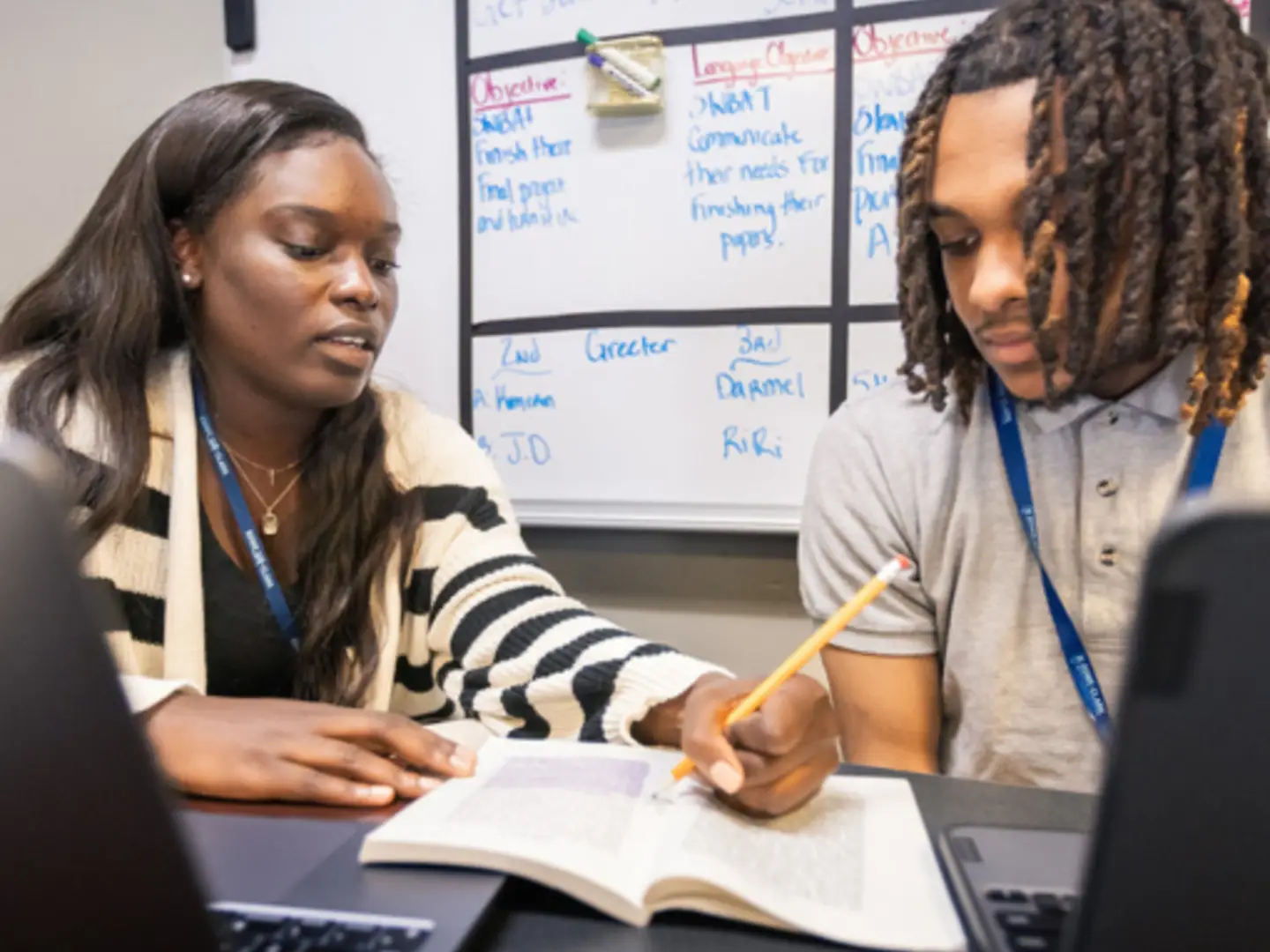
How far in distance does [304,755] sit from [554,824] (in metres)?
0.19

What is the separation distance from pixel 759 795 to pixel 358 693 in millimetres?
478

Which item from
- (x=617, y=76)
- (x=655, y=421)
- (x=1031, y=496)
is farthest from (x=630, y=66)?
(x=1031, y=496)

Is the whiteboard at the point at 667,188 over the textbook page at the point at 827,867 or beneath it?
over

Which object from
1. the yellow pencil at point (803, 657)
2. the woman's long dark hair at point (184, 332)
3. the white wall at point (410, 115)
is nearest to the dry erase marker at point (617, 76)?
the white wall at point (410, 115)

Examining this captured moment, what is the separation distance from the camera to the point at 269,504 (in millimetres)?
928

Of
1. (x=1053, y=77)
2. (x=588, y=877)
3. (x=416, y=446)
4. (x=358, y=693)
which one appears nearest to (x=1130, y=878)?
(x=588, y=877)

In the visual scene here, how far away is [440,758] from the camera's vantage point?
54 centimetres

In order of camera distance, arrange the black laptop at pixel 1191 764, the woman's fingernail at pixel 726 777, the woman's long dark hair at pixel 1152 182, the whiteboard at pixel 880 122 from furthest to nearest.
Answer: the whiteboard at pixel 880 122 → the woman's long dark hair at pixel 1152 182 → the woman's fingernail at pixel 726 777 → the black laptop at pixel 1191 764

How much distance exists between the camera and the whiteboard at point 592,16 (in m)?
1.19

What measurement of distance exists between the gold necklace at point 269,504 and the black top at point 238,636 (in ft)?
0.22

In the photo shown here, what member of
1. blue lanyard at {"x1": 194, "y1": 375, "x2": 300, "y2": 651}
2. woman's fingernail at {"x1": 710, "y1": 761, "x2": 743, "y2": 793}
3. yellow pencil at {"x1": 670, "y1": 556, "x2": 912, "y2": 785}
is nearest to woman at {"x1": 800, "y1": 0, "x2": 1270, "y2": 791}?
yellow pencil at {"x1": 670, "y1": 556, "x2": 912, "y2": 785}

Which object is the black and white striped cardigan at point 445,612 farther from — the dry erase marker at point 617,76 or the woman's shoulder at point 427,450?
the dry erase marker at point 617,76

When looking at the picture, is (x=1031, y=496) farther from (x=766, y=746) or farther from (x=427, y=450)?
(x=427, y=450)

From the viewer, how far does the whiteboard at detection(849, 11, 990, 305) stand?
3.72 ft
